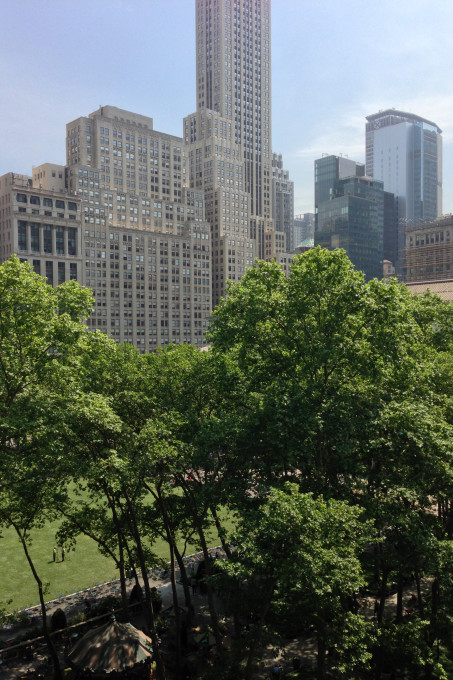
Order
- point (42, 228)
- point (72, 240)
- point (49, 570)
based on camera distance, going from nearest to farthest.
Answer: point (49, 570)
point (42, 228)
point (72, 240)

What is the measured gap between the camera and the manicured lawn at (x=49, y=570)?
123 ft

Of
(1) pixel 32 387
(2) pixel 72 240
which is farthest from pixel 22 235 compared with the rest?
(1) pixel 32 387

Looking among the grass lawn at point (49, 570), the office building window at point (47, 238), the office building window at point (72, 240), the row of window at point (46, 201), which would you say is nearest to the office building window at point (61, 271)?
the office building window at point (72, 240)

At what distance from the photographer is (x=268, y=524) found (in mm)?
19453

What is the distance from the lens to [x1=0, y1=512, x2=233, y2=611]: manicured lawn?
3756 centimetres

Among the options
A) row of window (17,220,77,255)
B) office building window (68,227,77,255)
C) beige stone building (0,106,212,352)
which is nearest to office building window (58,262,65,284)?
beige stone building (0,106,212,352)

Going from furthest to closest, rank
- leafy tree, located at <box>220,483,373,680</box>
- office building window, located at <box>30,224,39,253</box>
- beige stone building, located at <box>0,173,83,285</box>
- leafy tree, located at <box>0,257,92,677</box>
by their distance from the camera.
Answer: office building window, located at <box>30,224,39,253</box>, beige stone building, located at <box>0,173,83,285</box>, leafy tree, located at <box>0,257,92,677</box>, leafy tree, located at <box>220,483,373,680</box>

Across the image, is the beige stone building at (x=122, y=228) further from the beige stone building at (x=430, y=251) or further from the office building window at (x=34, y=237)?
the beige stone building at (x=430, y=251)

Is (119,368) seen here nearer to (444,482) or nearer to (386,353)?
(386,353)

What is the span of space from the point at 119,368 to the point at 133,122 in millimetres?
152435

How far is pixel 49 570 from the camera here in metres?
41.8

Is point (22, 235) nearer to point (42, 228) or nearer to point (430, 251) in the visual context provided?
point (42, 228)

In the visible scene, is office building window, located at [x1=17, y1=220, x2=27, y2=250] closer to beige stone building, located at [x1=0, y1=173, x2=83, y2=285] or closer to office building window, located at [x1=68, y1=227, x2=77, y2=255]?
beige stone building, located at [x1=0, y1=173, x2=83, y2=285]

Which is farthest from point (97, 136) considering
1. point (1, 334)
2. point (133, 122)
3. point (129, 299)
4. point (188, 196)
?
point (1, 334)
